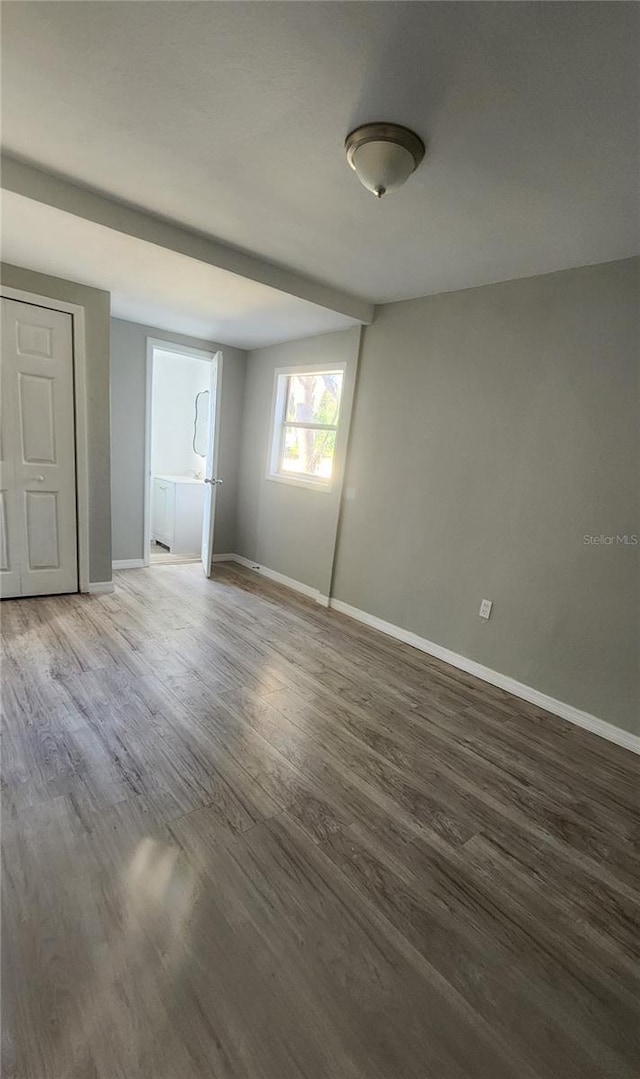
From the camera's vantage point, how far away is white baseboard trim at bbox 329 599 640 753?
2375mm

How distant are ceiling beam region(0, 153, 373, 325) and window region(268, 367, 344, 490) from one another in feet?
3.08

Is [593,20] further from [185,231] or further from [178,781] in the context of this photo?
[178,781]

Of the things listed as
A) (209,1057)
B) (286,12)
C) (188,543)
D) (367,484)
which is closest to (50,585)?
(188,543)

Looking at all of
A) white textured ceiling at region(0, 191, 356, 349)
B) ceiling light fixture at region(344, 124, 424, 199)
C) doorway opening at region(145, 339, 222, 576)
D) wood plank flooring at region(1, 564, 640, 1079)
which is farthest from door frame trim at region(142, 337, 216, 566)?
ceiling light fixture at region(344, 124, 424, 199)

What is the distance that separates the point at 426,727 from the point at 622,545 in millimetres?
1386

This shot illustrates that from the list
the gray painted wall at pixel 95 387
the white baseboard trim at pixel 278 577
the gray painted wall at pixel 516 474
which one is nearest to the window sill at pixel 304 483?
the gray painted wall at pixel 516 474

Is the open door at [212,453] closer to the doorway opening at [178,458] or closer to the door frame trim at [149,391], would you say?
the doorway opening at [178,458]

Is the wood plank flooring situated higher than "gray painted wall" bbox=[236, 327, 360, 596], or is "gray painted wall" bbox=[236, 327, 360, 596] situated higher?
"gray painted wall" bbox=[236, 327, 360, 596]

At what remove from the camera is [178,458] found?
19.4 feet

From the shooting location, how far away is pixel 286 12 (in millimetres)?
1163

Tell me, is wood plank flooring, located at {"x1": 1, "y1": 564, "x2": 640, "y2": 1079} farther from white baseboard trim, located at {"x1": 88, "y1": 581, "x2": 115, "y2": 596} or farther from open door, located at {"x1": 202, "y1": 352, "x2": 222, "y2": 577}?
open door, located at {"x1": 202, "y1": 352, "x2": 222, "y2": 577}

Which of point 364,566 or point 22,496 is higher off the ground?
point 22,496

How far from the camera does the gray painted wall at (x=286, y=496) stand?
3826mm

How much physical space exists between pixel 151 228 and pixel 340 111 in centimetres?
128
